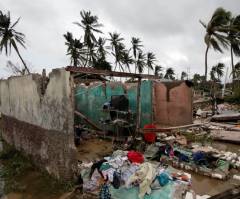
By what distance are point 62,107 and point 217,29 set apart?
17404 millimetres

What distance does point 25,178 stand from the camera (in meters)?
5.65

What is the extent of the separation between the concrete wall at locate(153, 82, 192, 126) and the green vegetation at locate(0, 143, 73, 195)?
434 centimetres

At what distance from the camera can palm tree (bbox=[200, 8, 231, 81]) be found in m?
18.4

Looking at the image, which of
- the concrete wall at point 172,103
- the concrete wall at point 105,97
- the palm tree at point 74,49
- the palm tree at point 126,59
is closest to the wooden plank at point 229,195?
the concrete wall at point 105,97

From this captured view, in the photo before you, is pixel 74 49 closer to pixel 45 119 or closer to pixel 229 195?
pixel 45 119

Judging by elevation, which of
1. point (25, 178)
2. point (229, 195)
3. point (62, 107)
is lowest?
point (25, 178)

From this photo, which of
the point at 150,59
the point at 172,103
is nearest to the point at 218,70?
the point at 150,59

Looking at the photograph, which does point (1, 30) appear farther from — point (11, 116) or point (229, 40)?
point (229, 40)

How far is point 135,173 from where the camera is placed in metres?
4.20

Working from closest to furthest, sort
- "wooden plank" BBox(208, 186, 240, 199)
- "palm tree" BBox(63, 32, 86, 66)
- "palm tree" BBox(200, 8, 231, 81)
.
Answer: "wooden plank" BBox(208, 186, 240, 199) < "palm tree" BBox(200, 8, 231, 81) < "palm tree" BBox(63, 32, 86, 66)

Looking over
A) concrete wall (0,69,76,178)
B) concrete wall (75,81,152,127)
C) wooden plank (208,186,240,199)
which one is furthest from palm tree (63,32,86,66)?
wooden plank (208,186,240,199)

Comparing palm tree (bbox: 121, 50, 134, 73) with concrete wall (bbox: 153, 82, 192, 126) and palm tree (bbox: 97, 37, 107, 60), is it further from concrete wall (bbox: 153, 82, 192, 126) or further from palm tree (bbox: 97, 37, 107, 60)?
concrete wall (bbox: 153, 82, 192, 126)

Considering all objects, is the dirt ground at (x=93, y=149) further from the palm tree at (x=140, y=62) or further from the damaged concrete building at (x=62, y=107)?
the palm tree at (x=140, y=62)

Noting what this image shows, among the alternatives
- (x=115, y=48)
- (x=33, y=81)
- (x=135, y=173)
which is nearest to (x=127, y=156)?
(x=135, y=173)
